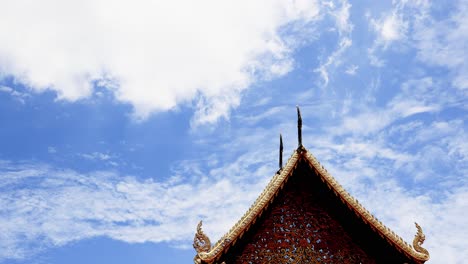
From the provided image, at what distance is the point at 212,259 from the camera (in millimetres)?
11773

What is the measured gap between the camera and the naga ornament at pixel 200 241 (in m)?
12.0

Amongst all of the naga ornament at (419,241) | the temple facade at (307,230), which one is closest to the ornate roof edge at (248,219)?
the temple facade at (307,230)

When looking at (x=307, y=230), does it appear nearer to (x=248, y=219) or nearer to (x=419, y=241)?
(x=248, y=219)

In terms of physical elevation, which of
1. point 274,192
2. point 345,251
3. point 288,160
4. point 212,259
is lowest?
point 212,259

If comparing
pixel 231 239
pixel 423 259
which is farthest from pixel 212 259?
pixel 423 259

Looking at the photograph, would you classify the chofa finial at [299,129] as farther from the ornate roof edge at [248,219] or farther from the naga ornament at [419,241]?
the naga ornament at [419,241]

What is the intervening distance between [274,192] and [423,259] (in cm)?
440

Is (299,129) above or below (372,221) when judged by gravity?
above

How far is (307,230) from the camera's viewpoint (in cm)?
1284

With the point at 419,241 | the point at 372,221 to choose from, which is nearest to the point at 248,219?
the point at 372,221

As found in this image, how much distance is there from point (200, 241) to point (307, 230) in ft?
10.1

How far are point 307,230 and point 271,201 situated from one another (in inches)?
52.1

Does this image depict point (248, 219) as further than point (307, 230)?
No

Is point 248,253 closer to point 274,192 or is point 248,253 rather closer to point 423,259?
point 274,192
